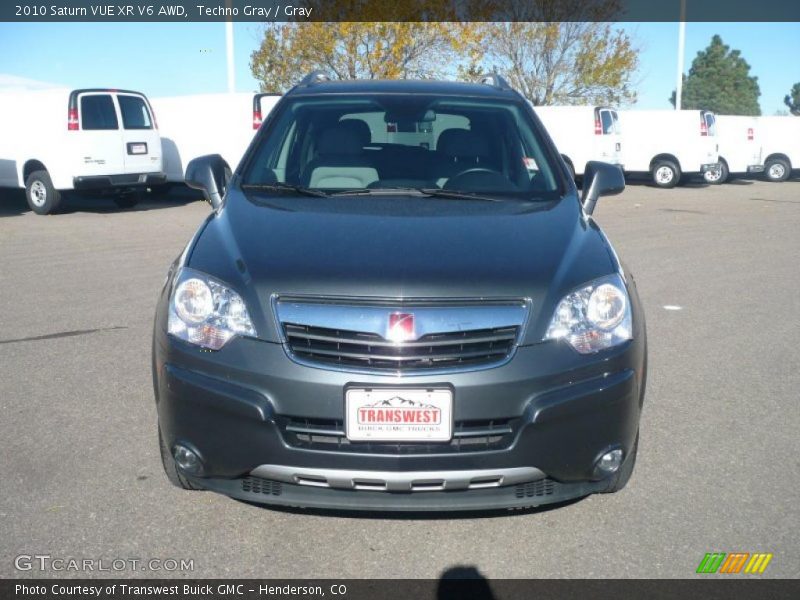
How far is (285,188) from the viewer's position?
414cm

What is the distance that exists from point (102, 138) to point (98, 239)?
Answer: 3657 millimetres

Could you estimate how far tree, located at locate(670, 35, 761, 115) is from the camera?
83188 millimetres

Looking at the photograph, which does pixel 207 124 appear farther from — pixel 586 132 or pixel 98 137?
pixel 586 132

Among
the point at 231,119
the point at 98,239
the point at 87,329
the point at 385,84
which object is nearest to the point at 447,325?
the point at 385,84

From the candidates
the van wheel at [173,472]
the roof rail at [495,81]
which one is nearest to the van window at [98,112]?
the roof rail at [495,81]

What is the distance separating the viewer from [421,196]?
405cm

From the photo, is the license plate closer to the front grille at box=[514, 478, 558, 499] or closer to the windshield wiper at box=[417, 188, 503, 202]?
the front grille at box=[514, 478, 558, 499]

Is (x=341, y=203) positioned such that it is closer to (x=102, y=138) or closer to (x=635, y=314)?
(x=635, y=314)

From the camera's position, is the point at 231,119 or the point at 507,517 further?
the point at 231,119

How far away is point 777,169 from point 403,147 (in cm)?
2768

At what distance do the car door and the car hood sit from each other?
12.3m

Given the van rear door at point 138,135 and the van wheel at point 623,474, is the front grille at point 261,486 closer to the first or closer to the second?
the van wheel at point 623,474

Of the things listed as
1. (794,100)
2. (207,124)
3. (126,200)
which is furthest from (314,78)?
(794,100)

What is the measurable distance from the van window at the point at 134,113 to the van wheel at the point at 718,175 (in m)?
16.9
